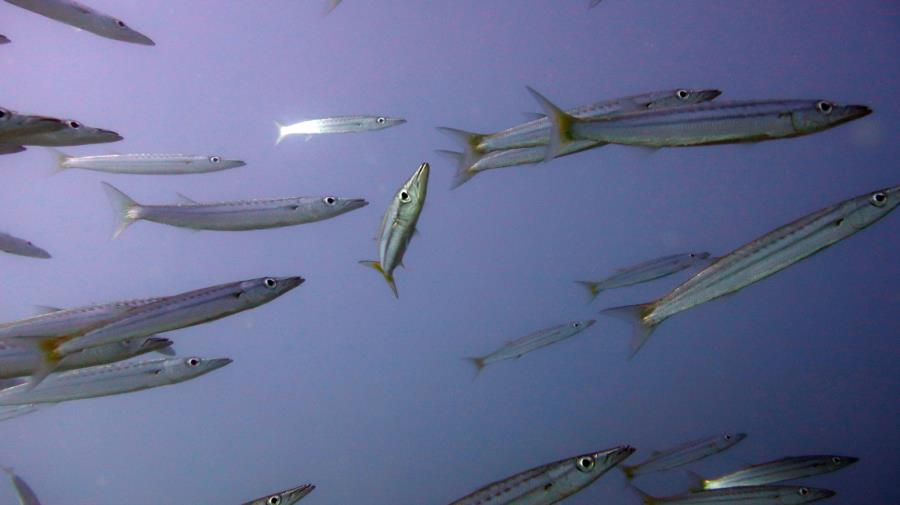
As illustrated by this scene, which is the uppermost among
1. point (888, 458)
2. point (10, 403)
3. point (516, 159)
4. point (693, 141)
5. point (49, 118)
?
point (49, 118)

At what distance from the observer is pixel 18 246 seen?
4957 mm

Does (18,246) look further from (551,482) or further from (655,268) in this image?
(655,268)

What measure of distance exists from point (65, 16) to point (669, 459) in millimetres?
6250

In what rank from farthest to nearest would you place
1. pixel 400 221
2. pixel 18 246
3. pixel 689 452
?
pixel 689 452 → pixel 18 246 → pixel 400 221

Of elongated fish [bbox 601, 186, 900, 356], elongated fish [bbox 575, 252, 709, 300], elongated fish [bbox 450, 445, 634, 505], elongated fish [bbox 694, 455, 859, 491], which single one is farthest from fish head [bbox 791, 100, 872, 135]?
elongated fish [bbox 575, 252, 709, 300]

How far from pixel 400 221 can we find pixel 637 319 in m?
1.38

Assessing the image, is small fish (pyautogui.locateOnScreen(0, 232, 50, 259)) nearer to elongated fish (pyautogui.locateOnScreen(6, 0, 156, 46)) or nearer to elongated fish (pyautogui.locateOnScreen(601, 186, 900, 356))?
elongated fish (pyautogui.locateOnScreen(6, 0, 156, 46))

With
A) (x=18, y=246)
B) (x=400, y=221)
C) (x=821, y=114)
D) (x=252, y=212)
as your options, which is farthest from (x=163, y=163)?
(x=821, y=114)

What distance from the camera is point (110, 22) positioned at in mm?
4191

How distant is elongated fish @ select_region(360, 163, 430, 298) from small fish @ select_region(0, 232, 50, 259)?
336 cm

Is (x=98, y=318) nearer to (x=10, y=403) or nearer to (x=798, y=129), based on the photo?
(x=10, y=403)

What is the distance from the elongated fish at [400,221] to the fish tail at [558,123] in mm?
687

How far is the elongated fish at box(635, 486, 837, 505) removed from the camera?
4258 millimetres

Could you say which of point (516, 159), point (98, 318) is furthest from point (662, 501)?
point (98, 318)
